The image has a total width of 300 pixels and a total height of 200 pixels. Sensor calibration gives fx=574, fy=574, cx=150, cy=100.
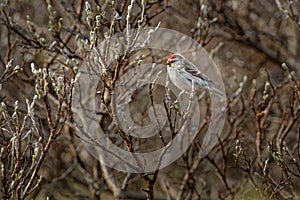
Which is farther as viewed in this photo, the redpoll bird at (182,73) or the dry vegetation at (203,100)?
the dry vegetation at (203,100)

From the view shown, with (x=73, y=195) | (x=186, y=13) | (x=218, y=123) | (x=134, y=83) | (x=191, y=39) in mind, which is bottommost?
(x=73, y=195)

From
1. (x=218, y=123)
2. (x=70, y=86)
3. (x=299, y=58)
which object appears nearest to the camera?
(x=70, y=86)

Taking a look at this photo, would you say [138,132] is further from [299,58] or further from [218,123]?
[299,58]

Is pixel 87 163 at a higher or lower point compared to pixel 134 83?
lower

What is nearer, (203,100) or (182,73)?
(182,73)

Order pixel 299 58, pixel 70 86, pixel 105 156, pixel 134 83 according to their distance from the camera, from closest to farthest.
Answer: pixel 70 86, pixel 134 83, pixel 105 156, pixel 299 58

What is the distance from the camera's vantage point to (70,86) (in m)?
3.67

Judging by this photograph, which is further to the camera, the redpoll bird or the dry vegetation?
the dry vegetation

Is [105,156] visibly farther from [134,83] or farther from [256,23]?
[256,23]

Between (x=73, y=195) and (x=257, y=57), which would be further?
(x=257, y=57)

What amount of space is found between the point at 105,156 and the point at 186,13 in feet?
10.1

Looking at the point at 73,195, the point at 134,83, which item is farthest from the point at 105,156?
the point at 73,195

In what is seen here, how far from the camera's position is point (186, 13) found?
8.43 meters

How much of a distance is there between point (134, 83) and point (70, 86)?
5.28 ft
